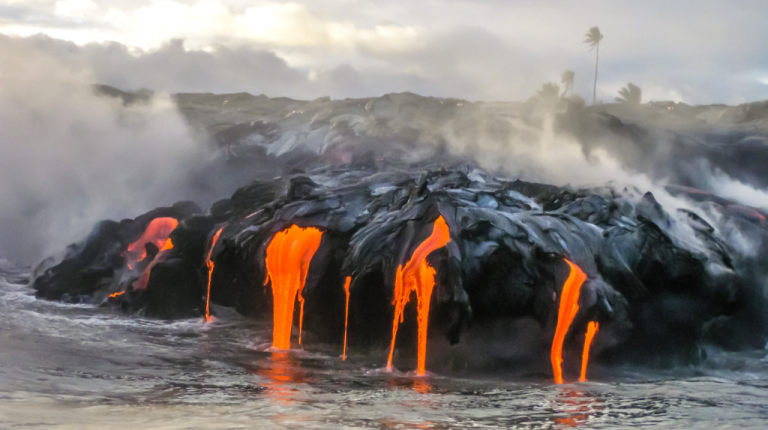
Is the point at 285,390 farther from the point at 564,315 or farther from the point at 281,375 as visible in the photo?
the point at 564,315

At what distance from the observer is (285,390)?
9.52 meters

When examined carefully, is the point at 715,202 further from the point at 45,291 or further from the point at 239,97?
the point at 45,291

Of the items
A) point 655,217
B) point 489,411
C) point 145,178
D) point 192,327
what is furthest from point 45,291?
point 655,217

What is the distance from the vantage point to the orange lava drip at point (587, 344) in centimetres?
1075

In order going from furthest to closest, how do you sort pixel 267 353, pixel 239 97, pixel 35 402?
1. pixel 239 97
2. pixel 267 353
3. pixel 35 402

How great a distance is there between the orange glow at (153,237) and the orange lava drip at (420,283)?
24.4ft

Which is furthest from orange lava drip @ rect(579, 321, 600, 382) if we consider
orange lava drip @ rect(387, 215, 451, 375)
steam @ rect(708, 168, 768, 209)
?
steam @ rect(708, 168, 768, 209)

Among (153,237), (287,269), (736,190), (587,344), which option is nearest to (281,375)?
(287,269)

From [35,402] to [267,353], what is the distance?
14.3 ft

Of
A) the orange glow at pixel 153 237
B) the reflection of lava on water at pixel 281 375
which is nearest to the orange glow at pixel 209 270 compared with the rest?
the orange glow at pixel 153 237

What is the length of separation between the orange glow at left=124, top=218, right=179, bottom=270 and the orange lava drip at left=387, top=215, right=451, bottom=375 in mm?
7439

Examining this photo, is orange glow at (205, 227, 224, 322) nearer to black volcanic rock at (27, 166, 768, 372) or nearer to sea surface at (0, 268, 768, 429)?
black volcanic rock at (27, 166, 768, 372)

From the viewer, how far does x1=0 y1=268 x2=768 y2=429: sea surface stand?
25.9ft

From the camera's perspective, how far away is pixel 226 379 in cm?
1020
